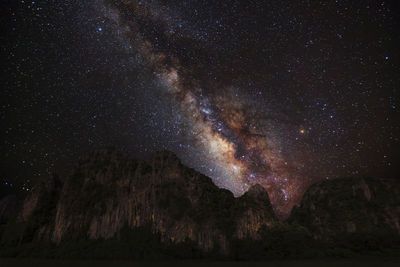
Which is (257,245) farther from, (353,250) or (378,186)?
(378,186)

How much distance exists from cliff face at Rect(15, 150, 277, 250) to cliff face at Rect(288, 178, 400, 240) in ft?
139

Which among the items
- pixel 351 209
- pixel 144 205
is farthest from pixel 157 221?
pixel 351 209

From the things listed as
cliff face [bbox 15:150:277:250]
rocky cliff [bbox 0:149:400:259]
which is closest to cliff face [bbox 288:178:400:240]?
rocky cliff [bbox 0:149:400:259]

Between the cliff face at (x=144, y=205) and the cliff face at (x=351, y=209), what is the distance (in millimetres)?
42391

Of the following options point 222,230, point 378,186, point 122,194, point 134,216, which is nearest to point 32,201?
point 122,194

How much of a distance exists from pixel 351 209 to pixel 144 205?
130 meters

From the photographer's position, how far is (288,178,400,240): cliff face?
159 metres

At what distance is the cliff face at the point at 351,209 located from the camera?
6255 inches

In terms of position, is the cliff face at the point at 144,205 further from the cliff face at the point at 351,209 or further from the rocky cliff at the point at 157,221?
the cliff face at the point at 351,209

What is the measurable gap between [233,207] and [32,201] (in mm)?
104138

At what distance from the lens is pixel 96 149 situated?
15362cm

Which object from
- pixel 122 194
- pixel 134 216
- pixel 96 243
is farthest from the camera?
pixel 122 194

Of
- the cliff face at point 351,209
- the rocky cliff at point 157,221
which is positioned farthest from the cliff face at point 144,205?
the cliff face at point 351,209

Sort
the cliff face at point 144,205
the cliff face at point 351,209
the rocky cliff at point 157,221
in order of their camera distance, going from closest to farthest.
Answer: the rocky cliff at point 157,221 → the cliff face at point 144,205 → the cliff face at point 351,209
